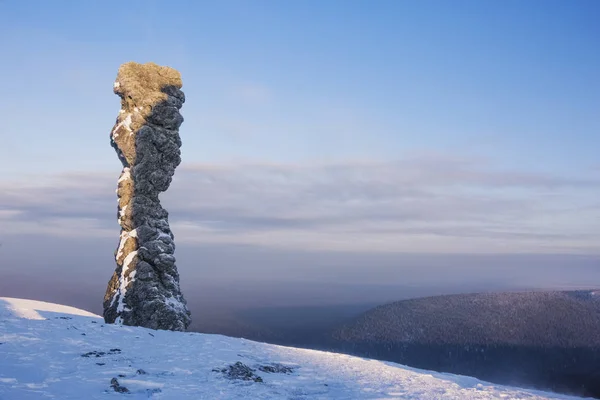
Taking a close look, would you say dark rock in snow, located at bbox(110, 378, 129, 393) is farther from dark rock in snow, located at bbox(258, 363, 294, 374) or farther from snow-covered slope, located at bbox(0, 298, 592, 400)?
dark rock in snow, located at bbox(258, 363, 294, 374)

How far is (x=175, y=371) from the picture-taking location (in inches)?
572

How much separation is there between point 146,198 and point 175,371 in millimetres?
15916

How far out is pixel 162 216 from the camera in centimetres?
2866

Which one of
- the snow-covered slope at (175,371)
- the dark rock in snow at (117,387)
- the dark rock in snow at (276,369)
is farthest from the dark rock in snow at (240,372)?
the dark rock in snow at (117,387)

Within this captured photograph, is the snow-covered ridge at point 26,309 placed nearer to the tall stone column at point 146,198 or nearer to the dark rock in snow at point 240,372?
the tall stone column at point 146,198

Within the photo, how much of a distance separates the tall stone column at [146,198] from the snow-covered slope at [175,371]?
234 inches

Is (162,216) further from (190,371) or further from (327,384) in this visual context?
(327,384)

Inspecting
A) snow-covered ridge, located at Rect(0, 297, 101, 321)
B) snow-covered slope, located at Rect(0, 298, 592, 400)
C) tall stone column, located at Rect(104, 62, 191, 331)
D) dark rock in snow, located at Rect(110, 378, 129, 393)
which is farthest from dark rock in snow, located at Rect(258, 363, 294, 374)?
snow-covered ridge, located at Rect(0, 297, 101, 321)

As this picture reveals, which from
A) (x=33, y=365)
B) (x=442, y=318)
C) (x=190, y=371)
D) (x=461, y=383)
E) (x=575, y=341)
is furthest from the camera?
(x=442, y=318)

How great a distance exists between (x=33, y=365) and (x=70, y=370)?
1.00m

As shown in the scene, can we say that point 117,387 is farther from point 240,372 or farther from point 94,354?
point 240,372

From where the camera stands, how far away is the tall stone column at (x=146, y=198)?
26.4 meters

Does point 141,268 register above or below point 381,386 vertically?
above

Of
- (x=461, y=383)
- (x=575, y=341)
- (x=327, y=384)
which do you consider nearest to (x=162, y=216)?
(x=327, y=384)
